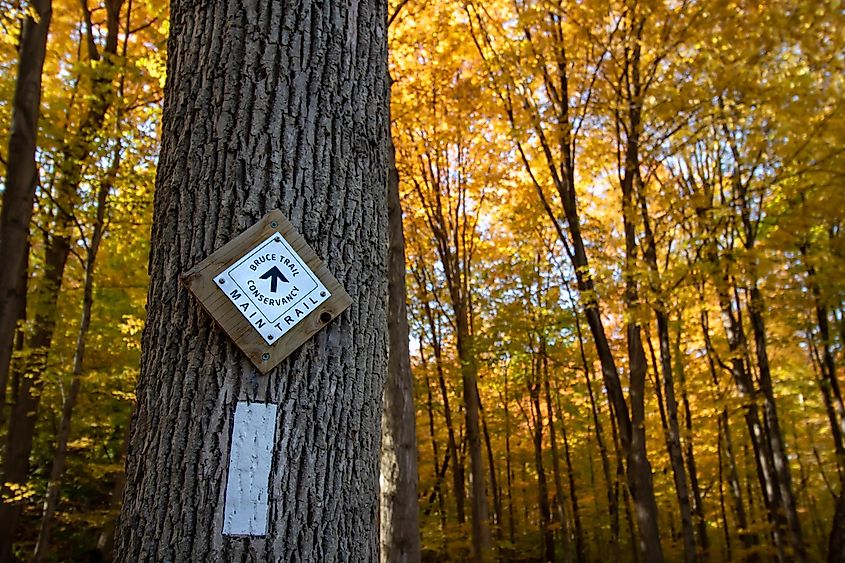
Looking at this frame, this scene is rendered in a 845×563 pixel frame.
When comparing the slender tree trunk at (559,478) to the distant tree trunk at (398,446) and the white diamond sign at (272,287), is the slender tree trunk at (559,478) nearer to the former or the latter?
the distant tree trunk at (398,446)

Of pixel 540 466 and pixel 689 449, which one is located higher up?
pixel 689 449

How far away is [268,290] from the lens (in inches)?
49.3

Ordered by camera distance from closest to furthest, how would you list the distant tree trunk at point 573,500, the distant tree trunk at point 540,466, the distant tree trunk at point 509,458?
the distant tree trunk at point 540,466 → the distant tree trunk at point 509,458 → the distant tree trunk at point 573,500

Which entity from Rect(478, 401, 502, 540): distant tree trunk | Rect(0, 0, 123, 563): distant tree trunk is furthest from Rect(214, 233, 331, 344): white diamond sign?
Rect(478, 401, 502, 540): distant tree trunk

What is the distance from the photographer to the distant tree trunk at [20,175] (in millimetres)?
5617

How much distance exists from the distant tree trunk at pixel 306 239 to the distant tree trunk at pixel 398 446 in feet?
10.2

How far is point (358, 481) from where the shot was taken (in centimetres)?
128

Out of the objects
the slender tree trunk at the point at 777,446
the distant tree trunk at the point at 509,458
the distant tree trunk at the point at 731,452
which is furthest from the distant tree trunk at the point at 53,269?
the distant tree trunk at the point at 731,452

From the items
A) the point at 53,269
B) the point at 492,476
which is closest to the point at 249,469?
the point at 53,269

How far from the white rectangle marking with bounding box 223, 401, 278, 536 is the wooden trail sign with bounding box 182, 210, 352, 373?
0.10 meters

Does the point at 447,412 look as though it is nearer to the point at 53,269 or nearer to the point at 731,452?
the point at 731,452

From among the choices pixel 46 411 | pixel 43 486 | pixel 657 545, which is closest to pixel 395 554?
pixel 657 545

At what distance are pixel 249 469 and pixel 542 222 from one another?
12.2m

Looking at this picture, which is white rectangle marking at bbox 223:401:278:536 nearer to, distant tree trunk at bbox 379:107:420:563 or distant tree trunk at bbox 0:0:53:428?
distant tree trunk at bbox 379:107:420:563
